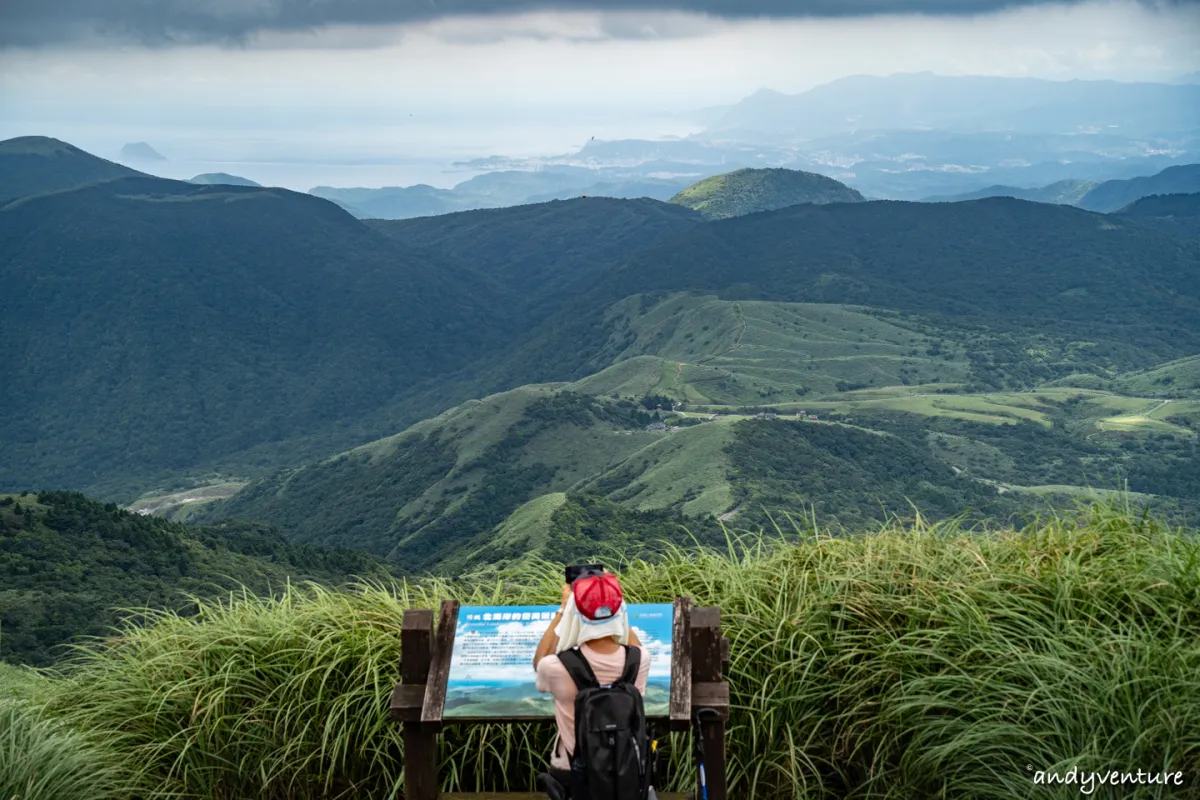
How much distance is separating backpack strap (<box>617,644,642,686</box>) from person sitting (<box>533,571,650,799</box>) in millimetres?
27

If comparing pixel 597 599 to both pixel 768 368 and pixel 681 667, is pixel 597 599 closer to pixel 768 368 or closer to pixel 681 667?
pixel 681 667

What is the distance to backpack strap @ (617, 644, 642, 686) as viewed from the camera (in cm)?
577

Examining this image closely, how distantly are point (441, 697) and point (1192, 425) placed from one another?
151 m

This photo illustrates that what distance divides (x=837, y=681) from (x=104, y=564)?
5156cm

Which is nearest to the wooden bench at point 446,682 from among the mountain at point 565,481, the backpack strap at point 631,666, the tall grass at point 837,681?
the backpack strap at point 631,666

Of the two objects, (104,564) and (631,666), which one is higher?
(631,666)

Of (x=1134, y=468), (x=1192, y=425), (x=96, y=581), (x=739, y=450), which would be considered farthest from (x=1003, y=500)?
(x=96, y=581)

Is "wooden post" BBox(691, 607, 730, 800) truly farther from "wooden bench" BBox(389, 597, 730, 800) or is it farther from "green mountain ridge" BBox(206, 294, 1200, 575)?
"green mountain ridge" BBox(206, 294, 1200, 575)

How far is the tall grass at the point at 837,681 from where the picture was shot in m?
6.52

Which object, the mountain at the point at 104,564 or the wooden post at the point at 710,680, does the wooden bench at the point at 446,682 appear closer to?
the wooden post at the point at 710,680

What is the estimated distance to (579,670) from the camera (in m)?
5.77

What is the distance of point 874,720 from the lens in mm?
7102

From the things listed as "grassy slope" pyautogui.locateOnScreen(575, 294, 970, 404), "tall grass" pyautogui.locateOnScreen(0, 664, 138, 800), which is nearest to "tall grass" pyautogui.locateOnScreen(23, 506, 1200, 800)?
"tall grass" pyautogui.locateOnScreen(0, 664, 138, 800)

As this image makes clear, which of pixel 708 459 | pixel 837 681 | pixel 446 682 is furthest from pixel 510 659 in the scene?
pixel 708 459
